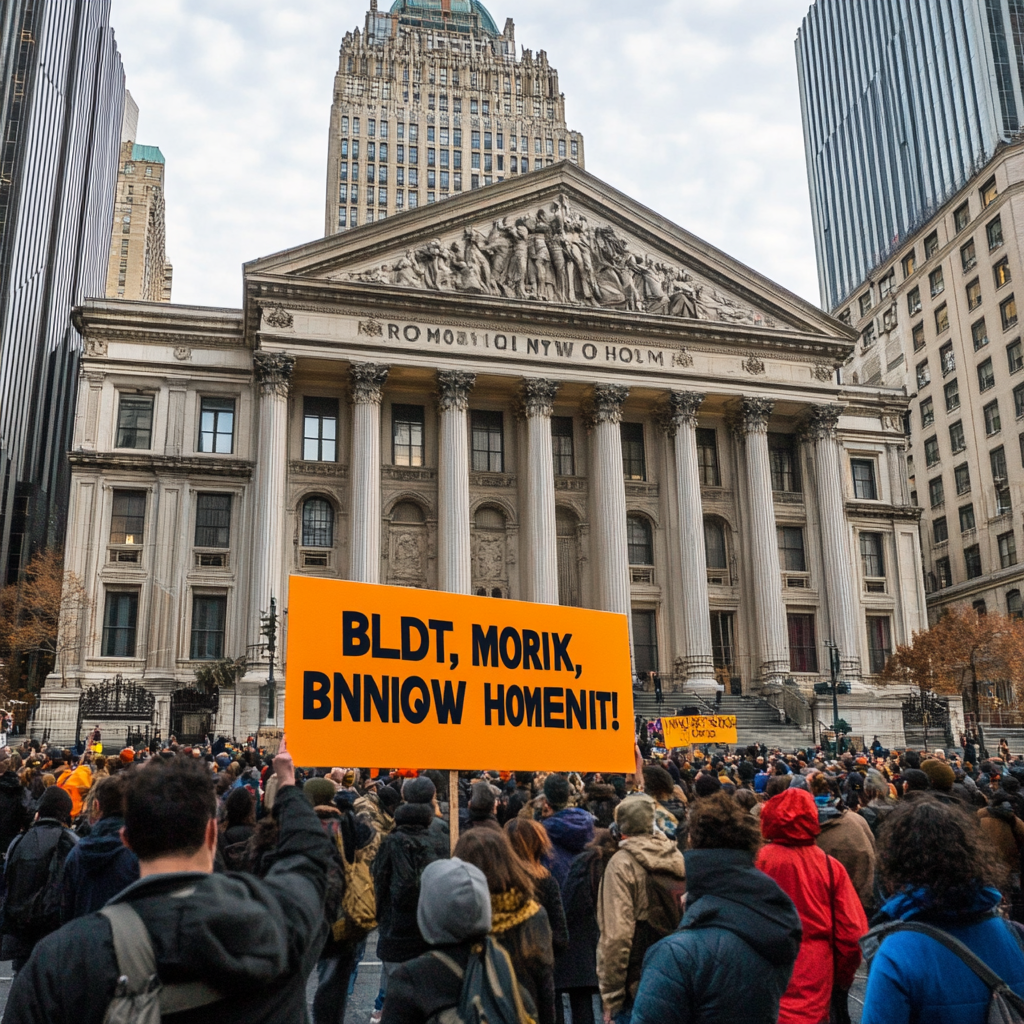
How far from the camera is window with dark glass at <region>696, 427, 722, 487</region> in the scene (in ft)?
159

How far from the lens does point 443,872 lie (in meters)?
4.15

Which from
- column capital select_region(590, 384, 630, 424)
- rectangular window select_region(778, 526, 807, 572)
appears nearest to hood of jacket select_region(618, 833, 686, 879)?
column capital select_region(590, 384, 630, 424)

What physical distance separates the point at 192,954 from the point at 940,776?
26.2ft

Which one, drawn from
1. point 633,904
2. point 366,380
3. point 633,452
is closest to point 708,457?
point 633,452

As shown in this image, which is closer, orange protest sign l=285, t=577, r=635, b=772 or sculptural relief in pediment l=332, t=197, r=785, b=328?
orange protest sign l=285, t=577, r=635, b=772

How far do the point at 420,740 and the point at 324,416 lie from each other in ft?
130

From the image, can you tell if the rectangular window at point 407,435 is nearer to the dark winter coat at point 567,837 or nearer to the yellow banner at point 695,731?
the yellow banner at point 695,731

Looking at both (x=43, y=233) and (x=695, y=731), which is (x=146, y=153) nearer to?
(x=43, y=233)

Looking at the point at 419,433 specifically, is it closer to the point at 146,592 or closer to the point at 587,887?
the point at 146,592

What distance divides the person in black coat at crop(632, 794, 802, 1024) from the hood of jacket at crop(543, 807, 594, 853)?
2.66 metres

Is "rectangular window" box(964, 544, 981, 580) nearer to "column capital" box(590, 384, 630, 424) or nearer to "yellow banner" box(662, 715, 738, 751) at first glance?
"column capital" box(590, 384, 630, 424)

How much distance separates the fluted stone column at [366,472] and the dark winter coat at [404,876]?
1301 inches

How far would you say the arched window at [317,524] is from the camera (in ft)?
Result: 143

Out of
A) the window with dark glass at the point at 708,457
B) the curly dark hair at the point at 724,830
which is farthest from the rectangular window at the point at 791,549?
the curly dark hair at the point at 724,830
